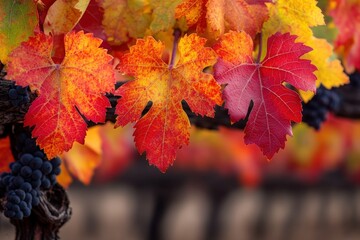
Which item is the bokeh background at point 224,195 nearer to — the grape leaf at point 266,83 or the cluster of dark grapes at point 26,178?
the cluster of dark grapes at point 26,178

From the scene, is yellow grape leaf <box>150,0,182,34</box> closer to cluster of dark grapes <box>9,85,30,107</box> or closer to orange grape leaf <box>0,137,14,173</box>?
cluster of dark grapes <box>9,85,30,107</box>

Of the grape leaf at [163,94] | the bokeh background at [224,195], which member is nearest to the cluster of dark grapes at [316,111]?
the grape leaf at [163,94]

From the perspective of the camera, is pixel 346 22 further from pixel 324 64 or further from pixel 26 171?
pixel 26 171

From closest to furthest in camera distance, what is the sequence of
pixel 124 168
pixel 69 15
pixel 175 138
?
pixel 175 138 < pixel 69 15 < pixel 124 168

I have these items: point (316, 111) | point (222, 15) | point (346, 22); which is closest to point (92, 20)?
point (222, 15)

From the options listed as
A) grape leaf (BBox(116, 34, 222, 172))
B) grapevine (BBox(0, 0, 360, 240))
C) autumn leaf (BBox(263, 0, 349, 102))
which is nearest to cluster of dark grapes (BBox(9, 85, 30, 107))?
grapevine (BBox(0, 0, 360, 240))

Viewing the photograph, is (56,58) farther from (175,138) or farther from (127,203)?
(127,203)

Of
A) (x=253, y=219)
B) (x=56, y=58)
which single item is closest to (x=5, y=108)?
(x=56, y=58)
